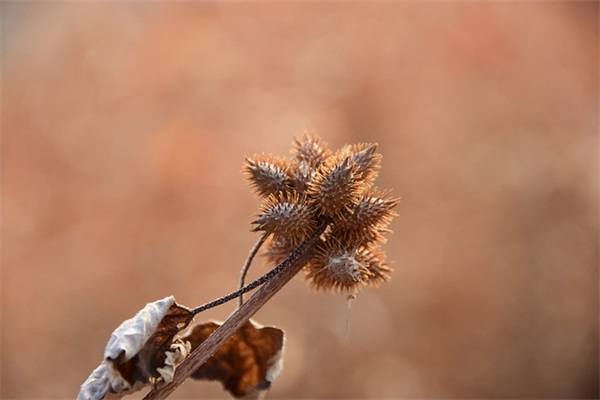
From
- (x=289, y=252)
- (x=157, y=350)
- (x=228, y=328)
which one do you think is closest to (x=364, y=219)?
(x=289, y=252)

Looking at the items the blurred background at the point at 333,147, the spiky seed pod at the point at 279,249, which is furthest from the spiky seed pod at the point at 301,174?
the blurred background at the point at 333,147

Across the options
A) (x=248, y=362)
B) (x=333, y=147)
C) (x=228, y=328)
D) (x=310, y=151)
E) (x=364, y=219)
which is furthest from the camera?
(x=333, y=147)

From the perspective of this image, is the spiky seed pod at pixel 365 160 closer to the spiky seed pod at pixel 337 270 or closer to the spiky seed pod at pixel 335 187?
the spiky seed pod at pixel 335 187

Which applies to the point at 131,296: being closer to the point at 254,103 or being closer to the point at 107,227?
the point at 107,227

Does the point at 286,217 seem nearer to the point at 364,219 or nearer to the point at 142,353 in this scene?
the point at 364,219

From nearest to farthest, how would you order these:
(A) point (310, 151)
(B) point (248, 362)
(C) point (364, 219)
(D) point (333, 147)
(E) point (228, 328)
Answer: (E) point (228, 328)
(C) point (364, 219)
(A) point (310, 151)
(B) point (248, 362)
(D) point (333, 147)

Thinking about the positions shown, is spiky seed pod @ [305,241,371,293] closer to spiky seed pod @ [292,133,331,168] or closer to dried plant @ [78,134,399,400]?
dried plant @ [78,134,399,400]
